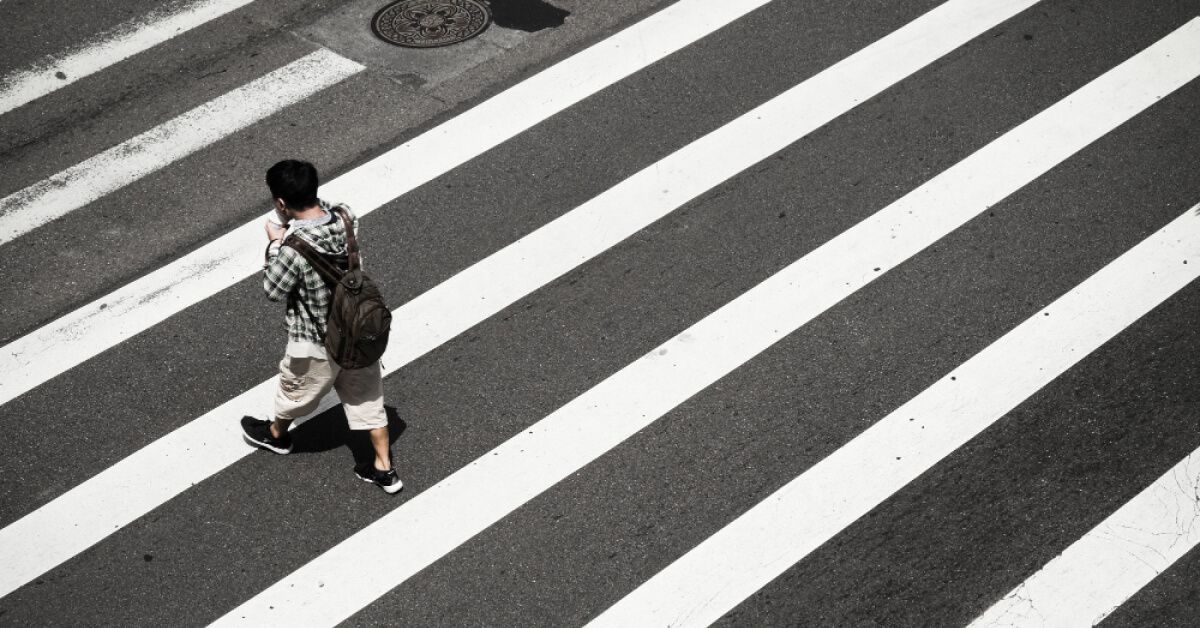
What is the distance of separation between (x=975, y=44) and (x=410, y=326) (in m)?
4.45

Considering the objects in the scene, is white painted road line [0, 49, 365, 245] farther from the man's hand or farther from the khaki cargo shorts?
the man's hand

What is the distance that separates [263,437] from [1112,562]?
3.91 meters

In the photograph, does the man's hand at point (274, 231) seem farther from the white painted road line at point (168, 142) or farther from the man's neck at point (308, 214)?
the white painted road line at point (168, 142)

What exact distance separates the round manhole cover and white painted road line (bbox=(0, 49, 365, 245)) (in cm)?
A: 46

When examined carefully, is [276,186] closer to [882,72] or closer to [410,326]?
[410,326]

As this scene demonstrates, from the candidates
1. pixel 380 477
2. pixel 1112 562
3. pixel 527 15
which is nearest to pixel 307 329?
pixel 380 477

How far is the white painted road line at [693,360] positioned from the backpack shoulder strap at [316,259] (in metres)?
1.22

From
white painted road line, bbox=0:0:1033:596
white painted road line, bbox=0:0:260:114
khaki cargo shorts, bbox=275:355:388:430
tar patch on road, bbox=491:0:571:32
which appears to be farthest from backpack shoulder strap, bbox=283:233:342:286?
white painted road line, bbox=0:0:260:114

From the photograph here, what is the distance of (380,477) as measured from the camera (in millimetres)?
5531

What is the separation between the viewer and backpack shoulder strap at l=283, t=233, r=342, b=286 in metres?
4.81

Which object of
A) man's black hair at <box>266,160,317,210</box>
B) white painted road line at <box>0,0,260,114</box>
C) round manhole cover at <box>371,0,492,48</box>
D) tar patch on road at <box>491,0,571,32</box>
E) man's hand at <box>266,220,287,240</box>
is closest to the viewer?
man's black hair at <box>266,160,317,210</box>

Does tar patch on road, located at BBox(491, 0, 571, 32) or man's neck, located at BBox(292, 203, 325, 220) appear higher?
man's neck, located at BBox(292, 203, 325, 220)

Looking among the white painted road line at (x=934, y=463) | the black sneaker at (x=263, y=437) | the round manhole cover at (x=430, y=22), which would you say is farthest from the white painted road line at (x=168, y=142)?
the white painted road line at (x=934, y=463)

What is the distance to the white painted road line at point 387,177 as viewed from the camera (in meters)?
6.32
